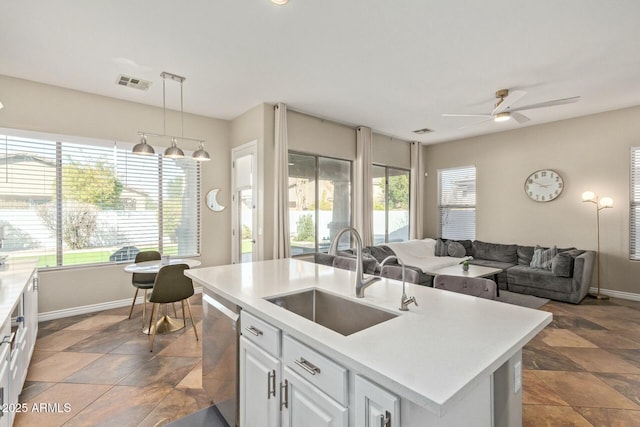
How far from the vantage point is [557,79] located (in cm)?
363

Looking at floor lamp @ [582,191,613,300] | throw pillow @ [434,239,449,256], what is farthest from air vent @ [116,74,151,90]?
floor lamp @ [582,191,613,300]

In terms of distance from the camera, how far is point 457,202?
6.96 metres

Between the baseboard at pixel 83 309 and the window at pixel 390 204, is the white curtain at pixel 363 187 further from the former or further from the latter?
the baseboard at pixel 83 309

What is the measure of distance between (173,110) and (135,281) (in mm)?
2645

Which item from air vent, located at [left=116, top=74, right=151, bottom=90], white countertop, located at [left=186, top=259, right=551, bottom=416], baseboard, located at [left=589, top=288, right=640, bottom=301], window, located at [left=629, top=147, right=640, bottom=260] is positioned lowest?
baseboard, located at [left=589, top=288, right=640, bottom=301]

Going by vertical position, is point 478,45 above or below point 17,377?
above

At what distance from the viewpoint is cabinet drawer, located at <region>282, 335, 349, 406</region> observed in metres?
1.10

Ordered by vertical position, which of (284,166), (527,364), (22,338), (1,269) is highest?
(284,166)

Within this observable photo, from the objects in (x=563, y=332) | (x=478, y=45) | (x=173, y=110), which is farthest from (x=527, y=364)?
(x=173, y=110)

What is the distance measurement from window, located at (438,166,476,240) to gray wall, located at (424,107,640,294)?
165 millimetres

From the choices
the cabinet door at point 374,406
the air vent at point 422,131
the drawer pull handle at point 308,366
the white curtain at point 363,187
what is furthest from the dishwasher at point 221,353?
the air vent at point 422,131

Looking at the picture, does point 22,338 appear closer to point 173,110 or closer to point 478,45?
point 173,110

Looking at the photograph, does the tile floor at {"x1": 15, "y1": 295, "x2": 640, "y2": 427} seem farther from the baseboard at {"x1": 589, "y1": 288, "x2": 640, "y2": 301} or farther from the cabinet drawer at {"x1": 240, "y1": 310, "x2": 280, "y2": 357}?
the baseboard at {"x1": 589, "y1": 288, "x2": 640, "y2": 301}

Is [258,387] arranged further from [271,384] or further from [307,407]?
[307,407]
